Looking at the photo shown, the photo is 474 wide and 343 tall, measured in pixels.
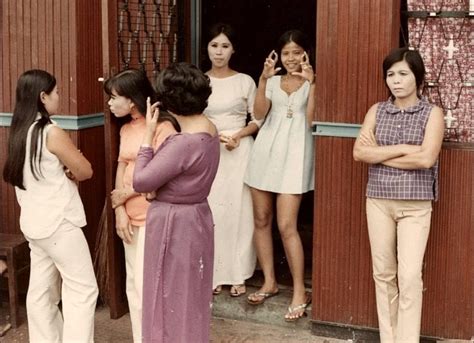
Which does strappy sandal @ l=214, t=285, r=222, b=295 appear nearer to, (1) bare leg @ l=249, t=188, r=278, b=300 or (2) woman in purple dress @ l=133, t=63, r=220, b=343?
(1) bare leg @ l=249, t=188, r=278, b=300

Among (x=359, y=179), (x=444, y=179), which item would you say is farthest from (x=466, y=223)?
(x=359, y=179)

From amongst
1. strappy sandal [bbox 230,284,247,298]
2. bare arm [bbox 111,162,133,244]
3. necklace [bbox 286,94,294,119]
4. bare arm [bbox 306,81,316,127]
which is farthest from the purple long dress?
strappy sandal [bbox 230,284,247,298]

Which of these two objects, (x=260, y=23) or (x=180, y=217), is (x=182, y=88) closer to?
(x=180, y=217)

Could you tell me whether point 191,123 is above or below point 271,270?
above

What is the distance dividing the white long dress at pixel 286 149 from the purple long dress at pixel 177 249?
1248mm

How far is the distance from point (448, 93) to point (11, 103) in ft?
8.97

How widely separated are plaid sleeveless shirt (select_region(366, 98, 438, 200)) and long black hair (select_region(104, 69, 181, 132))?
3.48ft

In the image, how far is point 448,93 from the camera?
430 cm

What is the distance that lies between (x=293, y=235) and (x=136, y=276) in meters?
1.11

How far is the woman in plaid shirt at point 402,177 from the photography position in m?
3.85

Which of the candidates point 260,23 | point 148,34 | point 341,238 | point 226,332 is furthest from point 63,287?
point 260,23

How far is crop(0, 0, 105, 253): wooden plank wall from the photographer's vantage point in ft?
16.0

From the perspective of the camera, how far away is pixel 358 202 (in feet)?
14.5

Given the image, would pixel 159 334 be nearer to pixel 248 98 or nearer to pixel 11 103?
pixel 248 98
